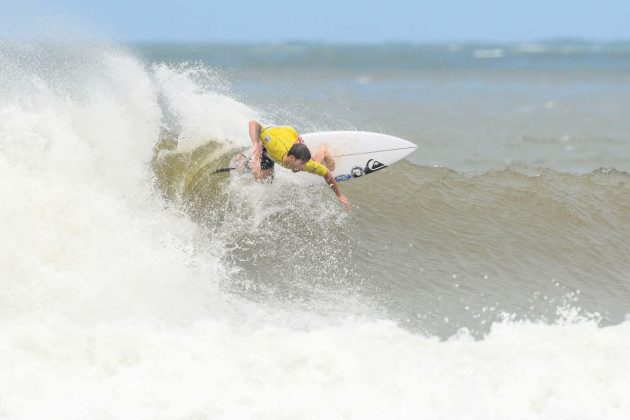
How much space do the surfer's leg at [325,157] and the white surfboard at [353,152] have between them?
0.15 m

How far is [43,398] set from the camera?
5.50 metres

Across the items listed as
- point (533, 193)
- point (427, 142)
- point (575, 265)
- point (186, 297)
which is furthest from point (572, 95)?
point (186, 297)

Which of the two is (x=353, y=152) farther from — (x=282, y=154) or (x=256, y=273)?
(x=256, y=273)

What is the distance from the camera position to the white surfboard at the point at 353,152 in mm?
10297

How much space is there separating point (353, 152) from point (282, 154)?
1.55 meters

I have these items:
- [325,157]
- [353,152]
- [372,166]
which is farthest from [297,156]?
[372,166]

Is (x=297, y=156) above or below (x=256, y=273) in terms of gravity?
above

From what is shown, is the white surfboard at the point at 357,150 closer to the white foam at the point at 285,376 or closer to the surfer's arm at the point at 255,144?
the surfer's arm at the point at 255,144

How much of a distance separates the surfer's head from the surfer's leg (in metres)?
0.90

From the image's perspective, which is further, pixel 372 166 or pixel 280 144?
pixel 372 166

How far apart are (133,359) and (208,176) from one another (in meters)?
4.78

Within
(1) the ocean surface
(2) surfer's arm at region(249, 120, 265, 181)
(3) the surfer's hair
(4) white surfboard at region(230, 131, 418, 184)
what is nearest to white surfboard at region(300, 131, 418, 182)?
(4) white surfboard at region(230, 131, 418, 184)

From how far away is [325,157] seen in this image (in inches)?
397

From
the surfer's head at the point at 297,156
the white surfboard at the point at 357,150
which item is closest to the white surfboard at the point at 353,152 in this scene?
the white surfboard at the point at 357,150
